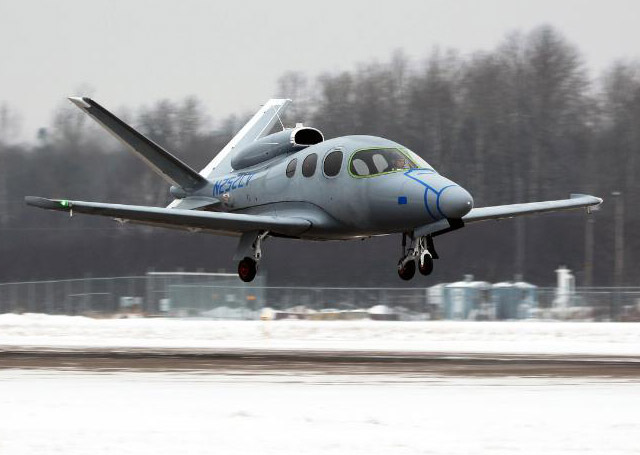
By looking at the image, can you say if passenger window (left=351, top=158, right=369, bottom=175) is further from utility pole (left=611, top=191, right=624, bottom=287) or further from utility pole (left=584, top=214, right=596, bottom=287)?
utility pole (left=611, top=191, right=624, bottom=287)

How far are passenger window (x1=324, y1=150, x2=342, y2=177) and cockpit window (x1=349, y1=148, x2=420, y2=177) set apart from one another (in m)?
0.40

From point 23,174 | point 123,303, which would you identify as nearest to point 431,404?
point 123,303

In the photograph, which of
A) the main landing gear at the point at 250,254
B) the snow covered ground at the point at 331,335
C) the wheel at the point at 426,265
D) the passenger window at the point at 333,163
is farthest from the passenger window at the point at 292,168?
the snow covered ground at the point at 331,335

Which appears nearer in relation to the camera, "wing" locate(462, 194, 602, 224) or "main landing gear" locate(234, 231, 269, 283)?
"wing" locate(462, 194, 602, 224)

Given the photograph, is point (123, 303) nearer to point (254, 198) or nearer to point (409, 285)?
point (409, 285)

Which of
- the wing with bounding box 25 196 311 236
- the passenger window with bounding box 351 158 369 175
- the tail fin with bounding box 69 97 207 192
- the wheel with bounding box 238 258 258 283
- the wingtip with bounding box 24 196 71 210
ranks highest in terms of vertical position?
the tail fin with bounding box 69 97 207 192

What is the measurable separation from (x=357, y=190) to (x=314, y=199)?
147 cm

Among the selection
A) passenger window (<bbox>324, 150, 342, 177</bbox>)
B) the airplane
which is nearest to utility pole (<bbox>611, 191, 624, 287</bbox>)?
the airplane

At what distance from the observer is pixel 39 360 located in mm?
30156

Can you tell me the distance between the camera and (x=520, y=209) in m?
27.0

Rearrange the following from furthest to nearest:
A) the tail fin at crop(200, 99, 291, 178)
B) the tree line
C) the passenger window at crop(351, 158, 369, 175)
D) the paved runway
A: the tree line < the tail fin at crop(200, 99, 291, 178) < the paved runway < the passenger window at crop(351, 158, 369, 175)

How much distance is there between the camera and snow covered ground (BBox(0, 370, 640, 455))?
1812 cm

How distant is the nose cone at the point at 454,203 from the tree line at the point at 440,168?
146 ft

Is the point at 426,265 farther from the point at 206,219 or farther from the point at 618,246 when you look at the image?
the point at 618,246
